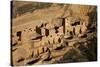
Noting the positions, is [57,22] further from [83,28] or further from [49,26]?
[83,28]

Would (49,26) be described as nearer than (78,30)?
Yes

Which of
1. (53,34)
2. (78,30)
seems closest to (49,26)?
(53,34)

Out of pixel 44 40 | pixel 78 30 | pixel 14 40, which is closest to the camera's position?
pixel 14 40

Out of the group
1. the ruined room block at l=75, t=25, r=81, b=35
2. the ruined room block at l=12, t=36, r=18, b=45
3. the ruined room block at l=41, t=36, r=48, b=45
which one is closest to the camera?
the ruined room block at l=12, t=36, r=18, b=45

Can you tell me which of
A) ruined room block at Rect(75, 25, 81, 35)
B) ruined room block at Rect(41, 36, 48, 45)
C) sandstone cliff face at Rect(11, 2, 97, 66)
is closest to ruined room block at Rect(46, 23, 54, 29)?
sandstone cliff face at Rect(11, 2, 97, 66)

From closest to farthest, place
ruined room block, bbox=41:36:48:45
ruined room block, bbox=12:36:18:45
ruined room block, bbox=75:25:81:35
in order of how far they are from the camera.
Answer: ruined room block, bbox=12:36:18:45
ruined room block, bbox=41:36:48:45
ruined room block, bbox=75:25:81:35

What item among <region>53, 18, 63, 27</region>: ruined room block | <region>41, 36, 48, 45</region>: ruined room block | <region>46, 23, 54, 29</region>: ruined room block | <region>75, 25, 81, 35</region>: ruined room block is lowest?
<region>41, 36, 48, 45</region>: ruined room block

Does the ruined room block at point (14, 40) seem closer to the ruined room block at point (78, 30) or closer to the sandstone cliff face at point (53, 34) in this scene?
the sandstone cliff face at point (53, 34)

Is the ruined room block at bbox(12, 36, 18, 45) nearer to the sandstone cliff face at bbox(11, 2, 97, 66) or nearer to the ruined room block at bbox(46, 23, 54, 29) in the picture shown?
the sandstone cliff face at bbox(11, 2, 97, 66)

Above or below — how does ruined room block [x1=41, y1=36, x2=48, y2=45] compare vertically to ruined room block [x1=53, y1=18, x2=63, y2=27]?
below
